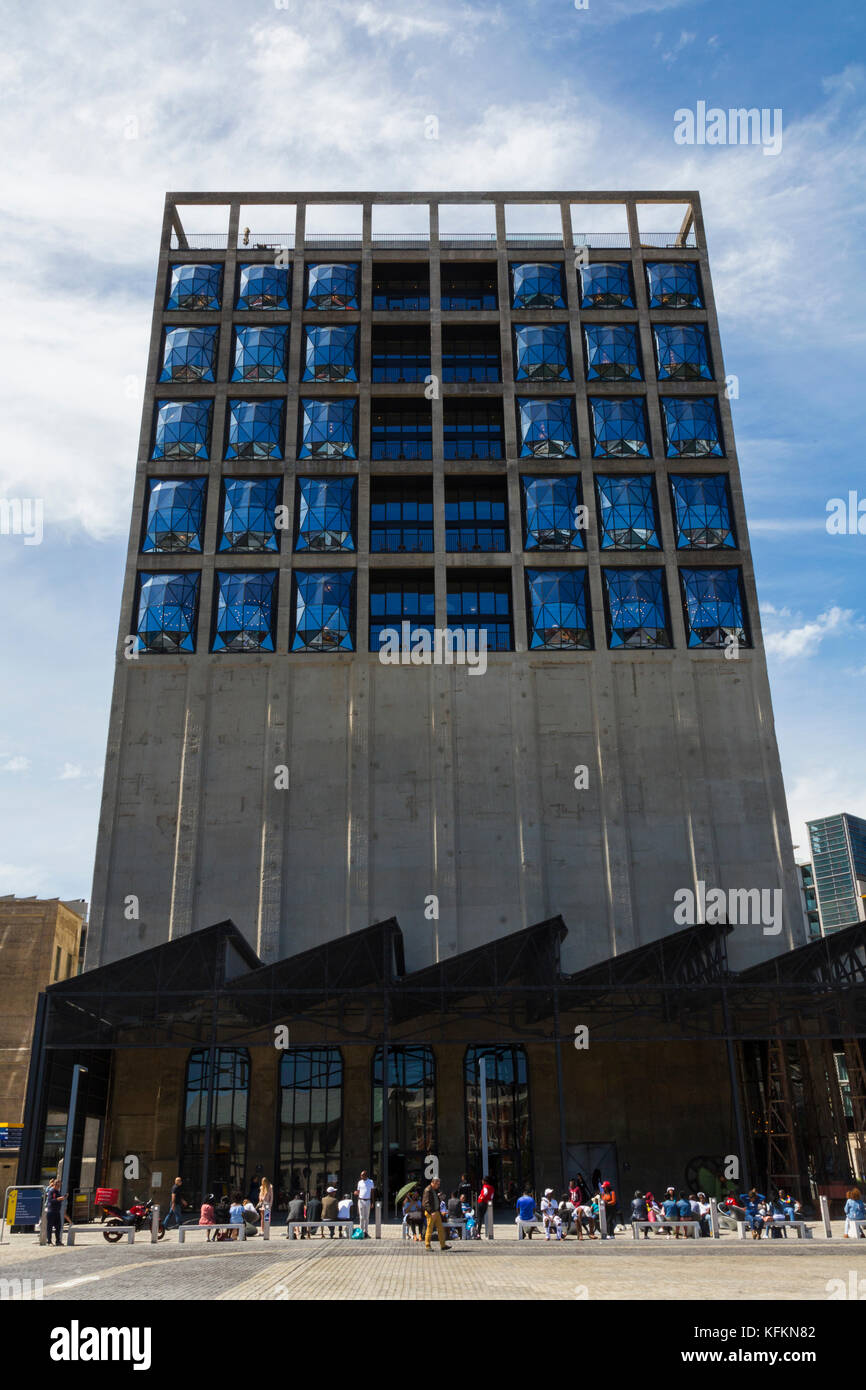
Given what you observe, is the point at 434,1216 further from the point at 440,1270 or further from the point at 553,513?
the point at 553,513

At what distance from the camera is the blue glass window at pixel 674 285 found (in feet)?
189

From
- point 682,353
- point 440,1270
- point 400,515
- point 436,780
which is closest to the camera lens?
point 440,1270

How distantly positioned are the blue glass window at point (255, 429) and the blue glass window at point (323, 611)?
7086 millimetres

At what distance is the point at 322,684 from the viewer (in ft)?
161

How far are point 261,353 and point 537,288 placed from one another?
592 inches

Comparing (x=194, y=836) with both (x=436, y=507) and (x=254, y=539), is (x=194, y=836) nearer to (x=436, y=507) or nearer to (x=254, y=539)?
(x=254, y=539)

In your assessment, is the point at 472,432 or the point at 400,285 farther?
the point at 400,285

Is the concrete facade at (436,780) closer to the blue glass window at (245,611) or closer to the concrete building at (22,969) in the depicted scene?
the blue glass window at (245,611)

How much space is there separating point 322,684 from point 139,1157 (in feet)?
68.2

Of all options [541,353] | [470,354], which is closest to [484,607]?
[541,353]

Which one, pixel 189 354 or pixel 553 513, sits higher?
pixel 189 354

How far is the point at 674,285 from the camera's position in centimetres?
5778

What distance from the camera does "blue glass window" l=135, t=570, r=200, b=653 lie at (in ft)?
163
